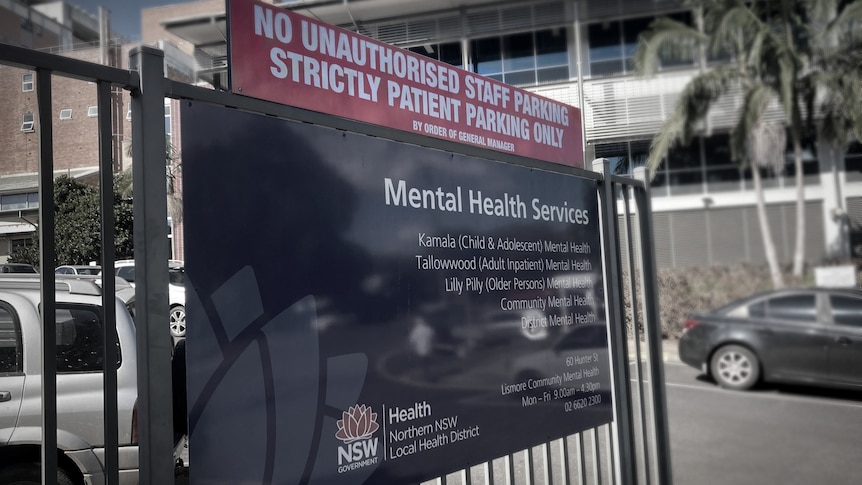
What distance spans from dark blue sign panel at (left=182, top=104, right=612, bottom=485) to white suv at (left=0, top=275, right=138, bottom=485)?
484mm

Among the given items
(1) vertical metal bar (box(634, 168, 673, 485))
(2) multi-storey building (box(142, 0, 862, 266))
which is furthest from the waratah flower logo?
(1) vertical metal bar (box(634, 168, 673, 485))

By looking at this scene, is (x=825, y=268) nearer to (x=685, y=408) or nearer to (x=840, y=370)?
(x=840, y=370)

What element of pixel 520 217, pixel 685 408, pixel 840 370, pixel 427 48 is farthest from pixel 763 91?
pixel 685 408

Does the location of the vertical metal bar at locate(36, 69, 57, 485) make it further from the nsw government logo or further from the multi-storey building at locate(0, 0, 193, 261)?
the nsw government logo

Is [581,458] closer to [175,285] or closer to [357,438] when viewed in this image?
[357,438]

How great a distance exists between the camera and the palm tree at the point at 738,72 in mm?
1925

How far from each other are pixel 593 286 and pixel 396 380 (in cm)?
132

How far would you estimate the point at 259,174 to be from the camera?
177 centimetres

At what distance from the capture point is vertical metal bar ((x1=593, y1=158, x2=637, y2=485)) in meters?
3.16

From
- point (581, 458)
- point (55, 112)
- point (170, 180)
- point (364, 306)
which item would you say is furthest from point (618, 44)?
point (581, 458)

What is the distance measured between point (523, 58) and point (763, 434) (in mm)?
1891

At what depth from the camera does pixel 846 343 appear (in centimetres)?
289

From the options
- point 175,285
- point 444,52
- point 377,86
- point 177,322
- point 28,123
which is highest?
point 444,52

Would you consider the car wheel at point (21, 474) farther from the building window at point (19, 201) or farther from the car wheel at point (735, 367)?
the car wheel at point (735, 367)
